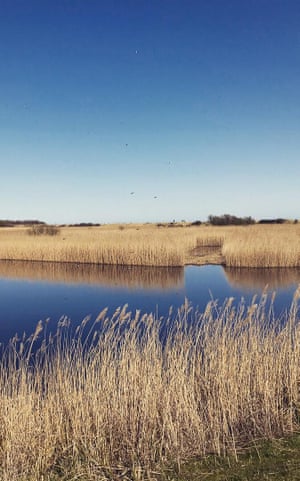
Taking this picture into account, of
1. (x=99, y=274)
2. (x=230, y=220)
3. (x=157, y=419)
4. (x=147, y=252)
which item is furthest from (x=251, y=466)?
(x=230, y=220)

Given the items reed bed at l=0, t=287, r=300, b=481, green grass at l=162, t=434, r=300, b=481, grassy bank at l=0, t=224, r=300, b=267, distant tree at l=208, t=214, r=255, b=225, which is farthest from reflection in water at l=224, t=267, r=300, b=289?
distant tree at l=208, t=214, r=255, b=225

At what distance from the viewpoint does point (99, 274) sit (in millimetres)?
18031

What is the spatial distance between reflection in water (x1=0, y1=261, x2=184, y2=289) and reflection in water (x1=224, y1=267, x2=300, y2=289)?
7.03 feet

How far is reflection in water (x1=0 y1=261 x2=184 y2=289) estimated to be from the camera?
15914 mm

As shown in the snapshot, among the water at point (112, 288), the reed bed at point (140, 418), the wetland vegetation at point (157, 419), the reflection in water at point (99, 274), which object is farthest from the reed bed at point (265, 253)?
the reed bed at point (140, 418)

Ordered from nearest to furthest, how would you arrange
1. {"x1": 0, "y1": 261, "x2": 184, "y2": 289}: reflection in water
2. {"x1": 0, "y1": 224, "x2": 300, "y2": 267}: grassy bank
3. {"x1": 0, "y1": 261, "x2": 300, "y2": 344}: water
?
{"x1": 0, "y1": 261, "x2": 300, "y2": 344}: water < {"x1": 0, "y1": 261, "x2": 184, "y2": 289}: reflection in water < {"x1": 0, "y1": 224, "x2": 300, "y2": 267}: grassy bank

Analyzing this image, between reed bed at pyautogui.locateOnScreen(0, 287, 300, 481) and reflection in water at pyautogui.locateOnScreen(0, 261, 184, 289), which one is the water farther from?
reed bed at pyautogui.locateOnScreen(0, 287, 300, 481)

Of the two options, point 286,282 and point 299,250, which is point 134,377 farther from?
point 299,250

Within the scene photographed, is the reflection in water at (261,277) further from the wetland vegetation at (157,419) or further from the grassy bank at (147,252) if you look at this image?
the wetland vegetation at (157,419)

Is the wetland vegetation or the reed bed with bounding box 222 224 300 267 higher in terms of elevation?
the reed bed with bounding box 222 224 300 267

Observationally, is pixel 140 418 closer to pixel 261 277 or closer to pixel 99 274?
pixel 261 277

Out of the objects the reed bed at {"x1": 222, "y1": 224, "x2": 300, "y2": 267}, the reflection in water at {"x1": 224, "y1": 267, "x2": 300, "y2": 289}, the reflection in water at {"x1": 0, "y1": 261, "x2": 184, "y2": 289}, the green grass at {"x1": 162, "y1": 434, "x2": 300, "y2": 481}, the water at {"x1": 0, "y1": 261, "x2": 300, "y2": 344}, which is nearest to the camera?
the green grass at {"x1": 162, "y1": 434, "x2": 300, "y2": 481}

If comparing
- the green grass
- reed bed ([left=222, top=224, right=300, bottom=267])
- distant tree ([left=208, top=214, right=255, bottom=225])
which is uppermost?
distant tree ([left=208, top=214, right=255, bottom=225])

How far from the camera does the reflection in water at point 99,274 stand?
15914 millimetres
